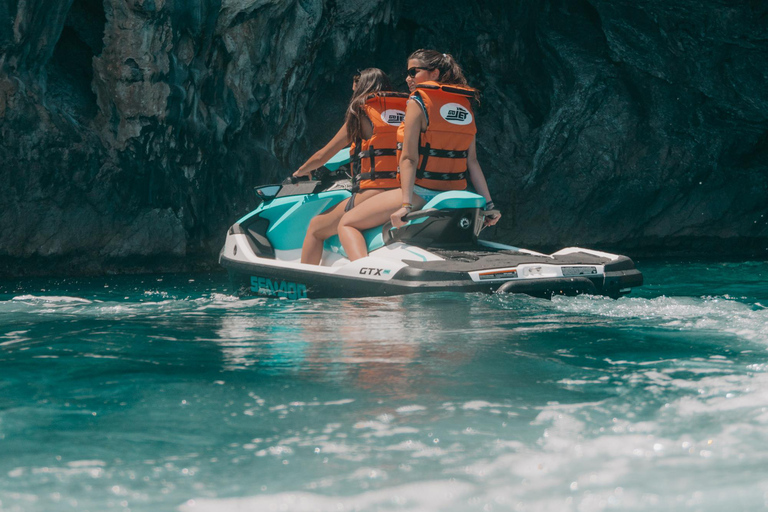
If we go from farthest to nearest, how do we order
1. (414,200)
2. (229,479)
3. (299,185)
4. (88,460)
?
(299,185), (414,200), (88,460), (229,479)

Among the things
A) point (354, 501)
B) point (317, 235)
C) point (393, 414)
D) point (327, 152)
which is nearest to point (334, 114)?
point (327, 152)

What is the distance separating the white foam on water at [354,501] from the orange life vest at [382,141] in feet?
11.8

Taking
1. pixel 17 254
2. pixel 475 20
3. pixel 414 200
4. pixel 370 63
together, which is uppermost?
pixel 475 20

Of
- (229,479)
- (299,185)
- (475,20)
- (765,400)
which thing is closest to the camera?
(229,479)

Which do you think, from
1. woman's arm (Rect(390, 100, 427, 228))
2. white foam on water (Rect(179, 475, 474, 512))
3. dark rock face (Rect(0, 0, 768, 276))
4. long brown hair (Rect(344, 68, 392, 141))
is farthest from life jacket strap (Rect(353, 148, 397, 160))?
dark rock face (Rect(0, 0, 768, 276))

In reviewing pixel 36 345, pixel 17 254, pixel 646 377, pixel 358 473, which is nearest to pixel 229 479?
pixel 358 473

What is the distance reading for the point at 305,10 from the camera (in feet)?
33.3

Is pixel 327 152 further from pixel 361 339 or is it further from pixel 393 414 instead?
pixel 393 414

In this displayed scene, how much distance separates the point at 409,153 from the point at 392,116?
1.83ft

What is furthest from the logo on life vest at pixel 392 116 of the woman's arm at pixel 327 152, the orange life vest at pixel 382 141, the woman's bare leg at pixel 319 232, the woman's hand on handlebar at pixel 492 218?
the woman's hand on handlebar at pixel 492 218

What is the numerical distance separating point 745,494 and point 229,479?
1.04m

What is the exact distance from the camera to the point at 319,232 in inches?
209

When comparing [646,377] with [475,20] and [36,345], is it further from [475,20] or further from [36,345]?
[475,20]

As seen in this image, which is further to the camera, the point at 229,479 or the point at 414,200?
the point at 414,200
